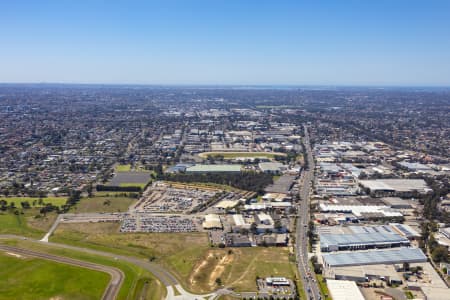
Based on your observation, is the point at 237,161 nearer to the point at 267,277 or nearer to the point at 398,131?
the point at 267,277

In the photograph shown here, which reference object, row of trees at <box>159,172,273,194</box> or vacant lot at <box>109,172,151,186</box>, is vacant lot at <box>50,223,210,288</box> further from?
row of trees at <box>159,172,273,194</box>

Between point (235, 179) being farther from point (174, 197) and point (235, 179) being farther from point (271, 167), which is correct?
point (174, 197)

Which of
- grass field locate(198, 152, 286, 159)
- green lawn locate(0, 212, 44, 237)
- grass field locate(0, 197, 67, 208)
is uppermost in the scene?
green lawn locate(0, 212, 44, 237)

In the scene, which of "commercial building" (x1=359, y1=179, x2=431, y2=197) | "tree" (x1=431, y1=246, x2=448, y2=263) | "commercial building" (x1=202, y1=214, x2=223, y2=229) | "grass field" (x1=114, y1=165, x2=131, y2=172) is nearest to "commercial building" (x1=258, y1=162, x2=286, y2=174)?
"commercial building" (x1=359, y1=179, x2=431, y2=197)

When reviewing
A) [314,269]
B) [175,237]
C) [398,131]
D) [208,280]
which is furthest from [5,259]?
[398,131]

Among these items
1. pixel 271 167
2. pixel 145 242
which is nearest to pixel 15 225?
pixel 145 242

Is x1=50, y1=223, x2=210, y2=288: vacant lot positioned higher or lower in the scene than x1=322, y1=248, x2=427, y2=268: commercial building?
lower
